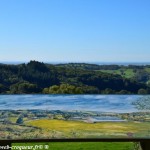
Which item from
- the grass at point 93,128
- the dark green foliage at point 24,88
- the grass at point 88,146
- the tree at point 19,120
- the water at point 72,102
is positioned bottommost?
the grass at point 88,146

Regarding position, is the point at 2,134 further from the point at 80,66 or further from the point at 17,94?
the point at 80,66

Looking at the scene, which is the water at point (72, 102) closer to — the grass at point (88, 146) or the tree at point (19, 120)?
the tree at point (19, 120)

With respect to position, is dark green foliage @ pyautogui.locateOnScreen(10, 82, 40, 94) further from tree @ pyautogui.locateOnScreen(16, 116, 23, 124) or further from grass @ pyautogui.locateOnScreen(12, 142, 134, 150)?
grass @ pyautogui.locateOnScreen(12, 142, 134, 150)

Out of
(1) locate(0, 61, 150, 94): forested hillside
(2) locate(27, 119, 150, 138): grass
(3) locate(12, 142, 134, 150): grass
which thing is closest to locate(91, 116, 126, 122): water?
(2) locate(27, 119, 150, 138): grass

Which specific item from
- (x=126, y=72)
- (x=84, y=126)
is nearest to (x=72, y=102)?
(x=84, y=126)

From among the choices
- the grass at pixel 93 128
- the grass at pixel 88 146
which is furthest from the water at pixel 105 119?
the grass at pixel 88 146

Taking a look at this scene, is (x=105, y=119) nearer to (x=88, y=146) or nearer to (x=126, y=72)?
(x=126, y=72)
